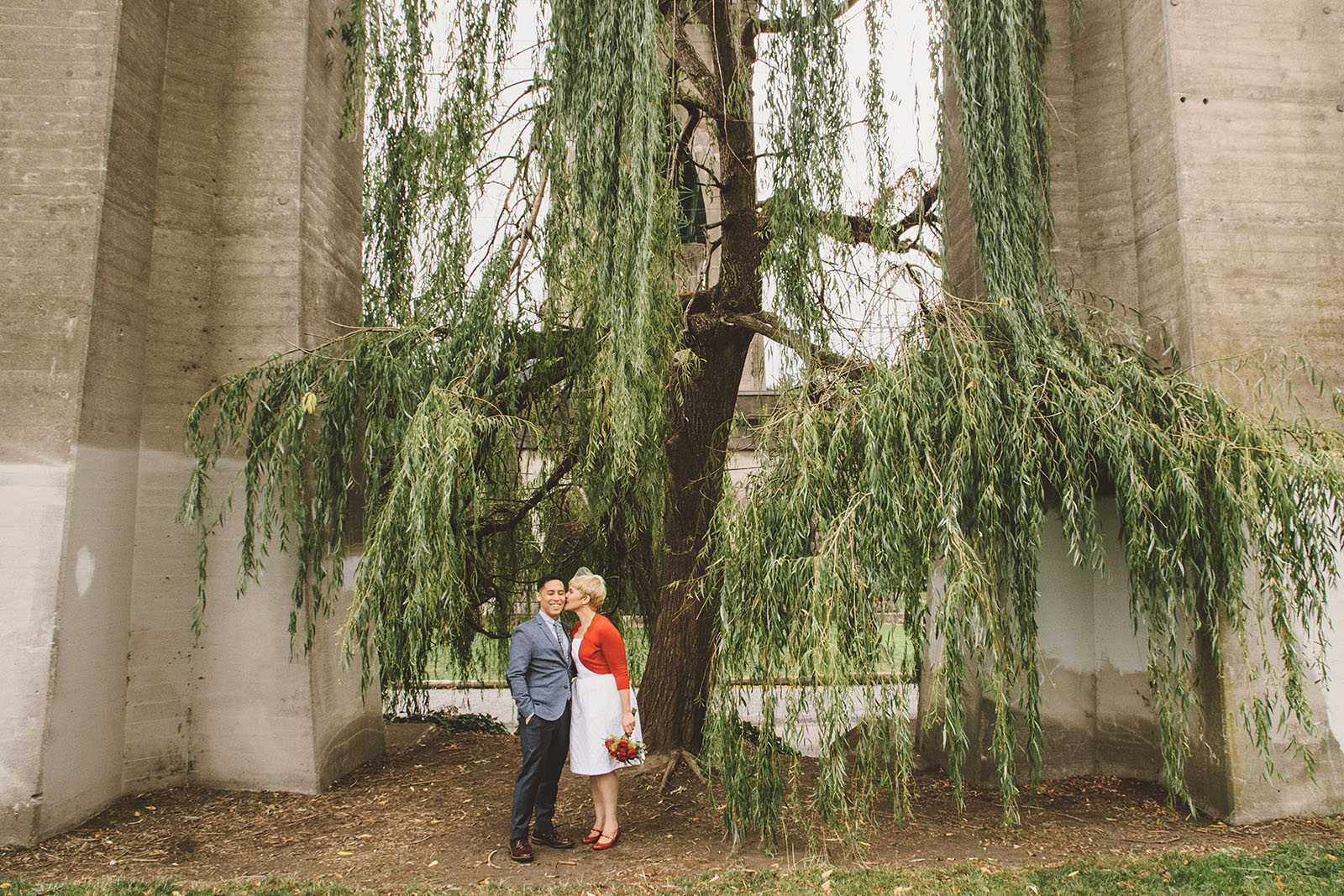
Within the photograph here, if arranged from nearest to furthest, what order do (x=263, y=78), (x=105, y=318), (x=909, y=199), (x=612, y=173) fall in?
(x=612, y=173), (x=105, y=318), (x=263, y=78), (x=909, y=199)

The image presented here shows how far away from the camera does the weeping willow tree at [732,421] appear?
14.5ft

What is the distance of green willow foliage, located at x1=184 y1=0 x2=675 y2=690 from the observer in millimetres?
4898

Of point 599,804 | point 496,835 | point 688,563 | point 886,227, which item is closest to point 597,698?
point 599,804

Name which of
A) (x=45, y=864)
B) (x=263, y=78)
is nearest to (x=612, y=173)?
(x=263, y=78)

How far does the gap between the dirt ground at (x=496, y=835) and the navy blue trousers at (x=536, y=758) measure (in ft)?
0.93

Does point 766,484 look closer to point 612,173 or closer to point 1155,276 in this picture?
point 612,173

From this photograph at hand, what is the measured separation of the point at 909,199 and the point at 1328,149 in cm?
295

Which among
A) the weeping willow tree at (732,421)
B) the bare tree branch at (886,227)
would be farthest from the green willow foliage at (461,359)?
the bare tree branch at (886,227)

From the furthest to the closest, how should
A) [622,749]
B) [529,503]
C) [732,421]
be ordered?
[529,503], [732,421], [622,749]

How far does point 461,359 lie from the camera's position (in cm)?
543

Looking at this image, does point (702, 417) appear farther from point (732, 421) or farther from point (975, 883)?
point (975, 883)

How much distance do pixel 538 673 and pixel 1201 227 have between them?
5.48 meters

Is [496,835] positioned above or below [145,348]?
below

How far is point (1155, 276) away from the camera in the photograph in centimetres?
600
